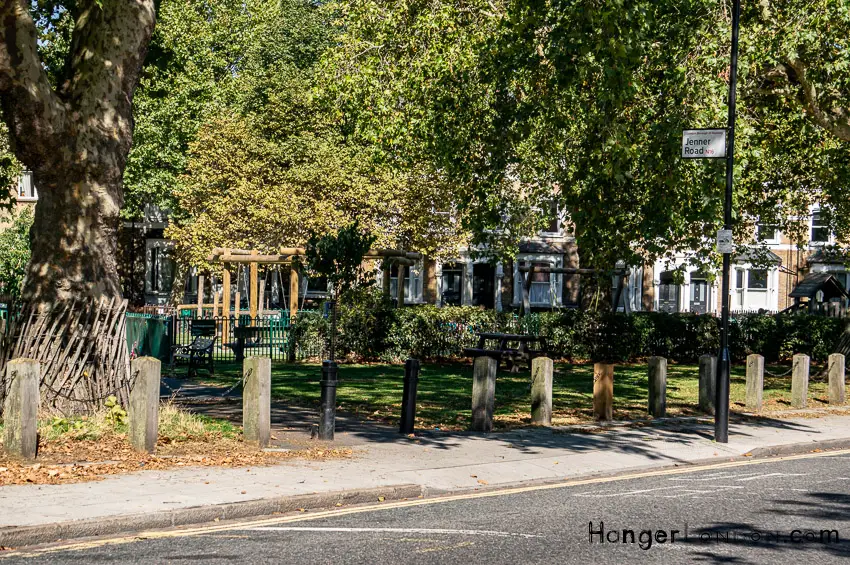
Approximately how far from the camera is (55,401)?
13.7 metres

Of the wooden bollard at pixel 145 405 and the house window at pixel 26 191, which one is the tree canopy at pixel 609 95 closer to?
the wooden bollard at pixel 145 405

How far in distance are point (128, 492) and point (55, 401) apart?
4.16 m

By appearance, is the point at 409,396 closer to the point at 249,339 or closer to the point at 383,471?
the point at 383,471

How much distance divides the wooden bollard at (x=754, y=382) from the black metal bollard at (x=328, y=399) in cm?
899

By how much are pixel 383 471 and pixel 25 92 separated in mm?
6807

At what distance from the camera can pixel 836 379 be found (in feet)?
70.5

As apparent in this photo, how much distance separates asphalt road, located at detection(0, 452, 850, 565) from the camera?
26.3 feet

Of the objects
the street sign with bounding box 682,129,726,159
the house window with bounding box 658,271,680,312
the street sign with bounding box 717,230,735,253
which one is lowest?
the house window with bounding box 658,271,680,312

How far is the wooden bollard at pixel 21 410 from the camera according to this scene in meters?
11.1

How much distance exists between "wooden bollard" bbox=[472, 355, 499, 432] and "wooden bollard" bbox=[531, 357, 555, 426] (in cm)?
90

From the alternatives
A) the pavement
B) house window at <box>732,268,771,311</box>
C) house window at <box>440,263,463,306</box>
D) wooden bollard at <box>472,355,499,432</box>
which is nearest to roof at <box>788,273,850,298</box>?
house window at <box>732,268,771,311</box>

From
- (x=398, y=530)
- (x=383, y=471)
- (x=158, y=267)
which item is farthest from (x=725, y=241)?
(x=158, y=267)

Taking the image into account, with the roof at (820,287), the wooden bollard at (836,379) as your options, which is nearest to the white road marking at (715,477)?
the wooden bollard at (836,379)

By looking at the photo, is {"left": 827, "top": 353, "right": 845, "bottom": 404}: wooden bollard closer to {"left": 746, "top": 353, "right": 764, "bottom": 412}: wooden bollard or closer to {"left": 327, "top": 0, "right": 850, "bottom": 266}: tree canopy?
{"left": 746, "top": 353, "right": 764, "bottom": 412}: wooden bollard
